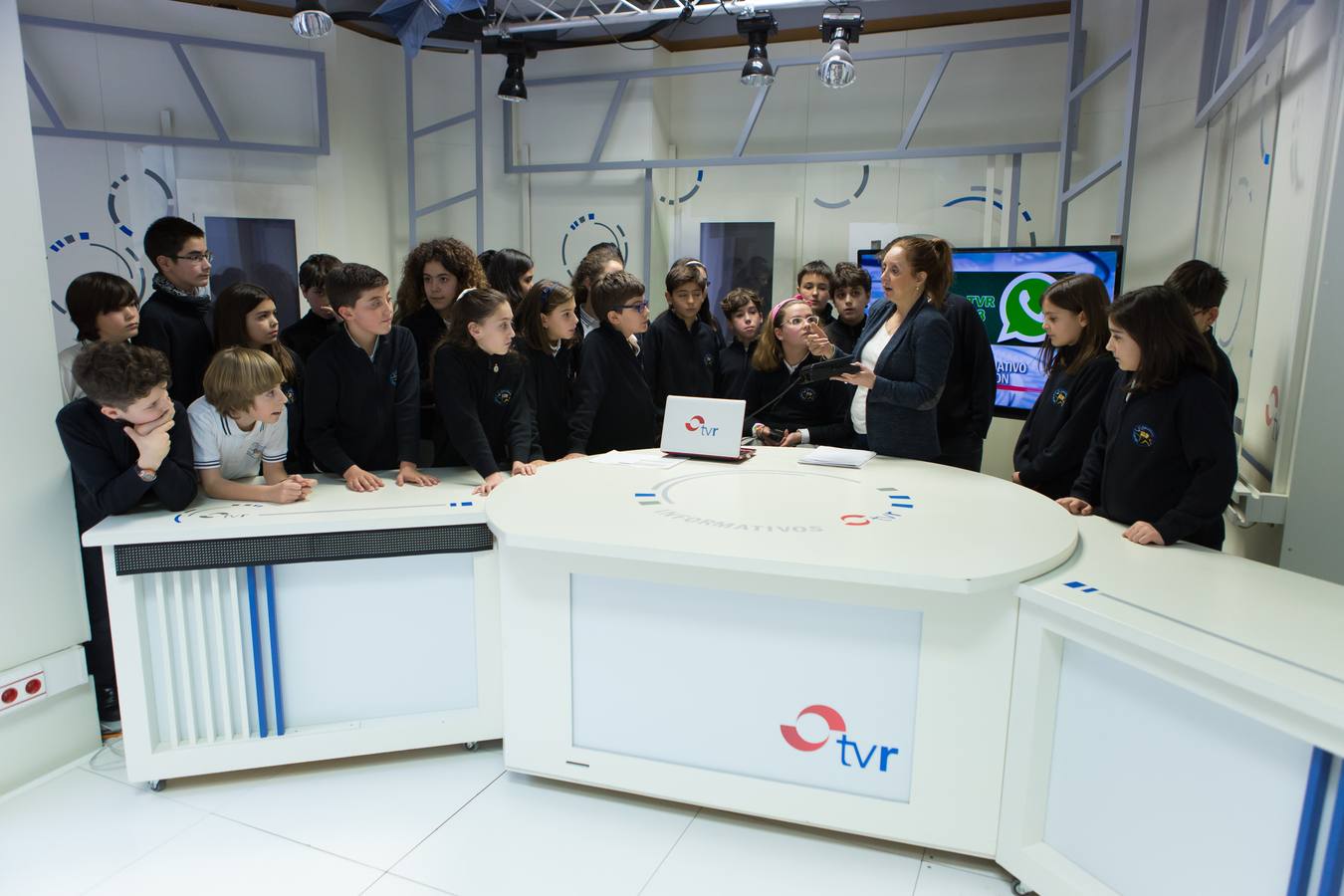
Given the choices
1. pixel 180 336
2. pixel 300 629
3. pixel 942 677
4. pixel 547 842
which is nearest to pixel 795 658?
pixel 942 677

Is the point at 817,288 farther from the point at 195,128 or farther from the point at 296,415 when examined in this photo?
the point at 195,128

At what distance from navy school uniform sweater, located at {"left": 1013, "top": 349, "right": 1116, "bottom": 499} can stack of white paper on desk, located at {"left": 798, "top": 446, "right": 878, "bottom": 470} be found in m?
0.60

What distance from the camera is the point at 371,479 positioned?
8.63 ft

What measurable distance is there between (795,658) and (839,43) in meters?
3.60

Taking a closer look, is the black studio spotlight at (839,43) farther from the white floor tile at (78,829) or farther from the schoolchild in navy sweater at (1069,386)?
the white floor tile at (78,829)

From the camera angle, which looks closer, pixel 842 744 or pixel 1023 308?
pixel 842 744

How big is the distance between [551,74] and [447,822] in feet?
17.4

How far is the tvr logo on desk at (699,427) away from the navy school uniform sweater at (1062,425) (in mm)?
1152

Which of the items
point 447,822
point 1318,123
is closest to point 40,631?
point 447,822

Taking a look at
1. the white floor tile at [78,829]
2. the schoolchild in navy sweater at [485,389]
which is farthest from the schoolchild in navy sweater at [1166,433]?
the white floor tile at [78,829]

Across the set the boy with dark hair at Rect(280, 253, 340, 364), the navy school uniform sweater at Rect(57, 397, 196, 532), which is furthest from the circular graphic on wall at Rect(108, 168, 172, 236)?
the navy school uniform sweater at Rect(57, 397, 196, 532)

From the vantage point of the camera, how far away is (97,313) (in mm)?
2619

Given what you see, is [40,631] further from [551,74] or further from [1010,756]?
[551,74]

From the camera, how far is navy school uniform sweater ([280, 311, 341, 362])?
3303 millimetres
